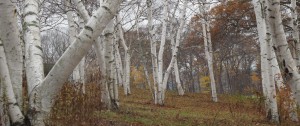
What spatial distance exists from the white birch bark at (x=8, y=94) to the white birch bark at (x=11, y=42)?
17 centimetres

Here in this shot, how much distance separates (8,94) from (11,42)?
1.93 ft

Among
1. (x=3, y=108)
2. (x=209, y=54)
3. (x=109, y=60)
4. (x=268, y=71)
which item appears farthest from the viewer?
(x=209, y=54)

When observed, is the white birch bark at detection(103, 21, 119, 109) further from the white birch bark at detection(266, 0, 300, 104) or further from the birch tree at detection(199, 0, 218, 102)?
the birch tree at detection(199, 0, 218, 102)

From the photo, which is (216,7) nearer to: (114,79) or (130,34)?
(130,34)

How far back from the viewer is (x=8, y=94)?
10.9 feet

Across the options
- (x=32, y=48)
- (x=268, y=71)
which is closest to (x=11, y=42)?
(x=32, y=48)

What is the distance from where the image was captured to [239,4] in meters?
22.7

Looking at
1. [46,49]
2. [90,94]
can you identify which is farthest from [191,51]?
[90,94]

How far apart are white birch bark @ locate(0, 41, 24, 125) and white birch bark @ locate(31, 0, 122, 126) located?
178 millimetres

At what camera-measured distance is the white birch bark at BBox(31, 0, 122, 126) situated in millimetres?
3475

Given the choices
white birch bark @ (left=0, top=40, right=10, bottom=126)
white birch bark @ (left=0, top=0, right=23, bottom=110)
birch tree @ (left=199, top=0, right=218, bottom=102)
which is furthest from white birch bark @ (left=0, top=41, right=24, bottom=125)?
birch tree @ (left=199, top=0, right=218, bottom=102)

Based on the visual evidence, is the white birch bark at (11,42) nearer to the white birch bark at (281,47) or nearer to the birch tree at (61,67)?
the birch tree at (61,67)

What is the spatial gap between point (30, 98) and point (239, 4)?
2104cm

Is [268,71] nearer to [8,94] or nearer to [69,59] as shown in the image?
[69,59]
